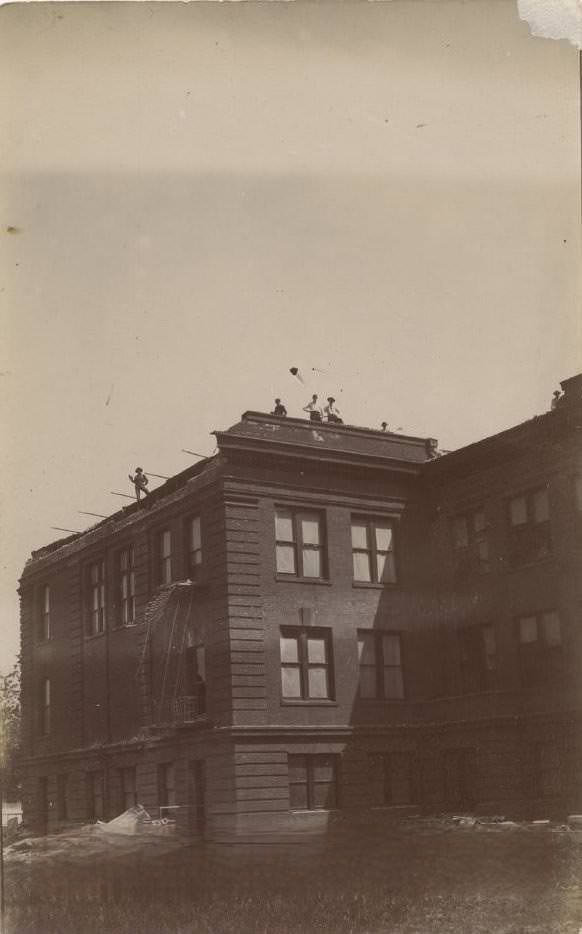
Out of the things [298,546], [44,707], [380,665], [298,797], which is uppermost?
[298,546]

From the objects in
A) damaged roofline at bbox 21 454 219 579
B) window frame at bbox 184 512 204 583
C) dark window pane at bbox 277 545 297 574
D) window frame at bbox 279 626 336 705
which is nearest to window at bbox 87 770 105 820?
window frame at bbox 279 626 336 705

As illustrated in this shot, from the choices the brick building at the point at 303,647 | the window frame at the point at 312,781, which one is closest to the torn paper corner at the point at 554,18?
the brick building at the point at 303,647

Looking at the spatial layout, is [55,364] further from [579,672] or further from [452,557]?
[579,672]

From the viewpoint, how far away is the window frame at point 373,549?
14.7 metres

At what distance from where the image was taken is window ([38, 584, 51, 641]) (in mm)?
13234

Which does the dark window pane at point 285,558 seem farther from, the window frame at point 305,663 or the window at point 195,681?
the window at point 195,681

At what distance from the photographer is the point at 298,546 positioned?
1466cm

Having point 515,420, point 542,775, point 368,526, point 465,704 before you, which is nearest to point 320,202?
point 515,420

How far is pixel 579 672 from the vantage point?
45.8ft

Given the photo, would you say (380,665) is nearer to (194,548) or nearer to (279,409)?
(194,548)

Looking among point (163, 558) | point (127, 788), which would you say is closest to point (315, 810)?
point (127, 788)

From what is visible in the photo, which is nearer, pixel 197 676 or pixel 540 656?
pixel 197 676

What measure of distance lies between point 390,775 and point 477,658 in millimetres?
1973

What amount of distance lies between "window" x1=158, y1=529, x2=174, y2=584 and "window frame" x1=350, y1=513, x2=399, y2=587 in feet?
8.33
